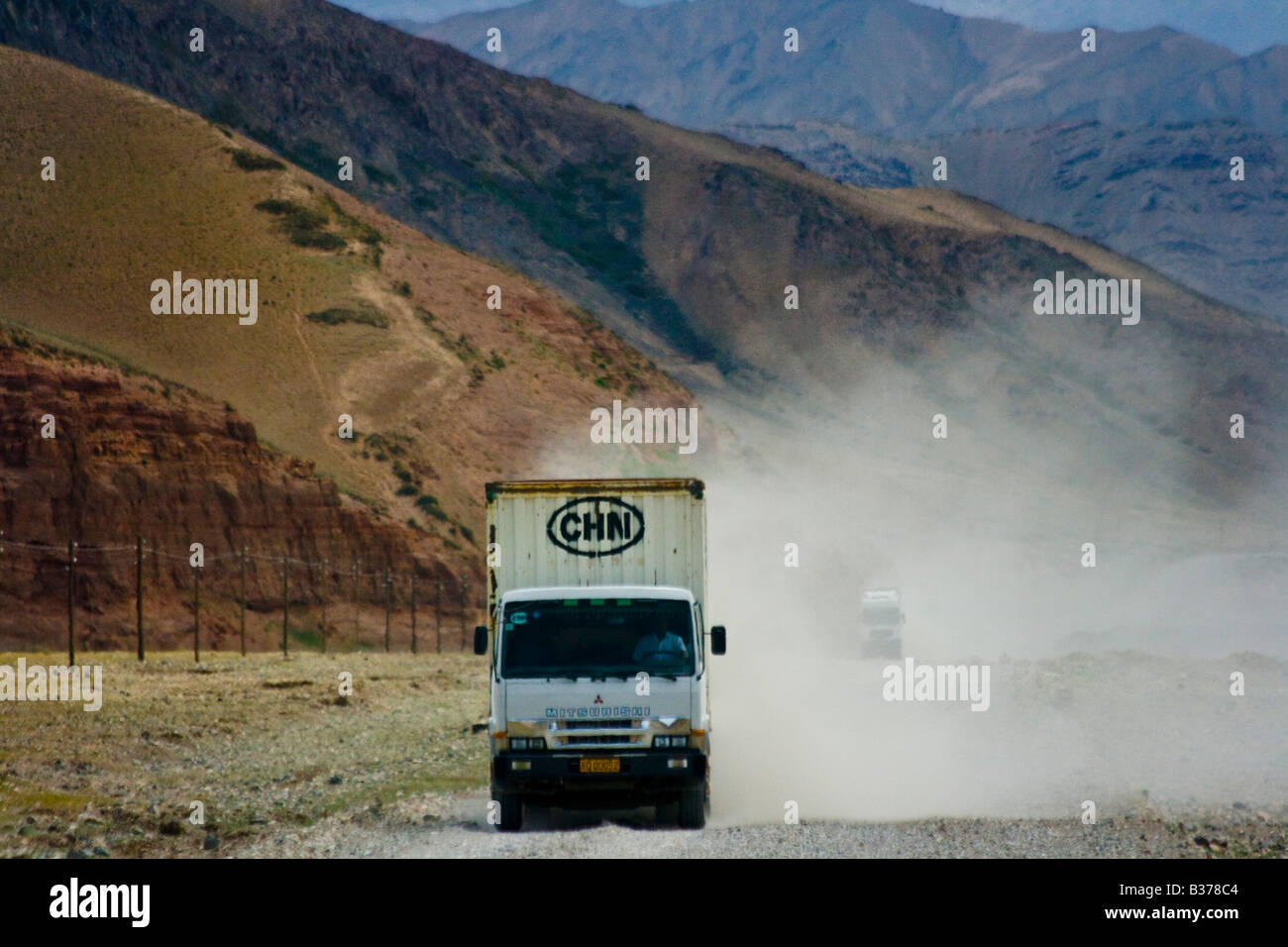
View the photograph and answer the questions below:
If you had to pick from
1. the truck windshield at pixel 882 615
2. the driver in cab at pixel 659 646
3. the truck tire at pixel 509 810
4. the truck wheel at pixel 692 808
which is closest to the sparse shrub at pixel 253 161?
the truck windshield at pixel 882 615

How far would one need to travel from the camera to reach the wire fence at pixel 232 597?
163ft

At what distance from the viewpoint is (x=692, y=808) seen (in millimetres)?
15820

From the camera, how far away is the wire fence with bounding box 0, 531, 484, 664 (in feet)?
163

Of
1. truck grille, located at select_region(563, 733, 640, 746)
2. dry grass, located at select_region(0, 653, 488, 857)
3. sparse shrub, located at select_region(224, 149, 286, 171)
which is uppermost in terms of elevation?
sparse shrub, located at select_region(224, 149, 286, 171)

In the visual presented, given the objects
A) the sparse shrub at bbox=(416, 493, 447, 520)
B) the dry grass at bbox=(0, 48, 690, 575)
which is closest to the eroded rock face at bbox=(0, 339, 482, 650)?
the dry grass at bbox=(0, 48, 690, 575)

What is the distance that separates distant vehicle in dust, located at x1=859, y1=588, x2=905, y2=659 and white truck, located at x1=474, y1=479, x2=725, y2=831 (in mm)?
29119

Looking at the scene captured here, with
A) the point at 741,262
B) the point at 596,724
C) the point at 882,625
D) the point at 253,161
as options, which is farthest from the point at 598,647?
the point at 741,262

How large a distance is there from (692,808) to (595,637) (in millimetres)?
2006

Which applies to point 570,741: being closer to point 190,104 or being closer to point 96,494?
point 96,494

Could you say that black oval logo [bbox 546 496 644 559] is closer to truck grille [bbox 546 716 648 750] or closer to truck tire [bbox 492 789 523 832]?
truck grille [bbox 546 716 648 750]

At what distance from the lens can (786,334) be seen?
4732 inches

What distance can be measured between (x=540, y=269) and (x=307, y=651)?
6949cm

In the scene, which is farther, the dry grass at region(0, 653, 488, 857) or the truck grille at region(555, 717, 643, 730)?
the dry grass at region(0, 653, 488, 857)
